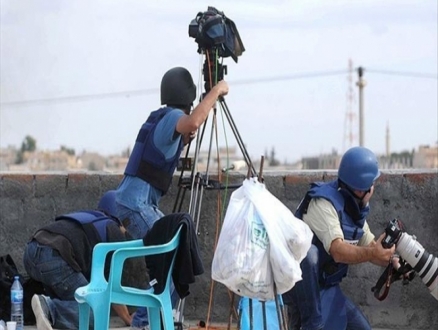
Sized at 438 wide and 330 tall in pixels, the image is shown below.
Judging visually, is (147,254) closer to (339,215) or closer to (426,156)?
(339,215)

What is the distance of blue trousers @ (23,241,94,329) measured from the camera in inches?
244

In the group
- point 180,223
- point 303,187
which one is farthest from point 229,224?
point 303,187

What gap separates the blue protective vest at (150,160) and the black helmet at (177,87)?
108mm

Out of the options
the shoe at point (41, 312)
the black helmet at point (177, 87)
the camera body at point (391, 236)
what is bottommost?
the shoe at point (41, 312)

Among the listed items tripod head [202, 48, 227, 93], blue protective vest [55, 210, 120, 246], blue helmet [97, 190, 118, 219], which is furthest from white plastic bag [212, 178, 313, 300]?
blue helmet [97, 190, 118, 219]

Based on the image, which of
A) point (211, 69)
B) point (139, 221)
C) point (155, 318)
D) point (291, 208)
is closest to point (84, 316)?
point (155, 318)

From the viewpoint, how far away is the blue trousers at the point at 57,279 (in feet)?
20.3

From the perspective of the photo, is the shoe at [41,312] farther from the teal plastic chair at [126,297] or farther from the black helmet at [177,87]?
the black helmet at [177,87]

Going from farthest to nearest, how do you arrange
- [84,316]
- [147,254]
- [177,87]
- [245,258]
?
[177,87] → [84,316] → [147,254] → [245,258]

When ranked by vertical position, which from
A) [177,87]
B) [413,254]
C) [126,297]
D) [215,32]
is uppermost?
[215,32]

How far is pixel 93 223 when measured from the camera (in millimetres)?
6301

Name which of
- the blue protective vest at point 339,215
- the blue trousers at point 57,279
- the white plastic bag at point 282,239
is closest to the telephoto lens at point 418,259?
the blue protective vest at point 339,215

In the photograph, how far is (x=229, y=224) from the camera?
15.8ft

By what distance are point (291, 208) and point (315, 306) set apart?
173 cm
